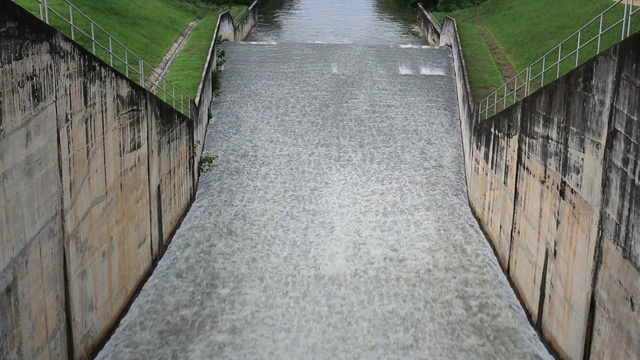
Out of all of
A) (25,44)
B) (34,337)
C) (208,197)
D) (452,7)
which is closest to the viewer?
(25,44)

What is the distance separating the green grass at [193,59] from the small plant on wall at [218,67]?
1.21 ft

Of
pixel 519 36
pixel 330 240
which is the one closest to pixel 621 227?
pixel 330 240

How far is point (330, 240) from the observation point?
1595 cm

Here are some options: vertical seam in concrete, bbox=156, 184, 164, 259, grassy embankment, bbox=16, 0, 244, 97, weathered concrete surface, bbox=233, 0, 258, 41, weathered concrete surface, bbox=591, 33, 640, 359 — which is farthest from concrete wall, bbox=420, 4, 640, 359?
weathered concrete surface, bbox=233, 0, 258, 41

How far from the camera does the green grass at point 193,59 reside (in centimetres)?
2233

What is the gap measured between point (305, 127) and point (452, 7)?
22372 millimetres

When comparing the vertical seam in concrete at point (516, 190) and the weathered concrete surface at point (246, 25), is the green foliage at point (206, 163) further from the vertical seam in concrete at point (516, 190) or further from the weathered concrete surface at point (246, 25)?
the weathered concrete surface at point (246, 25)

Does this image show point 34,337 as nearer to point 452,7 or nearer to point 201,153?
point 201,153

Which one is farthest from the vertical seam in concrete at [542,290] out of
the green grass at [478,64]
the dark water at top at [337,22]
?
the dark water at top at [337,22]

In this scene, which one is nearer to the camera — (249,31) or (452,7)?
(249,31)

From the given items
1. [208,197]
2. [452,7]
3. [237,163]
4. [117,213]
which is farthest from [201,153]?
[452,7]

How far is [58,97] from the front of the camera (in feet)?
32.2

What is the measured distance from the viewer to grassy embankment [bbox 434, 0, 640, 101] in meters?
23.2

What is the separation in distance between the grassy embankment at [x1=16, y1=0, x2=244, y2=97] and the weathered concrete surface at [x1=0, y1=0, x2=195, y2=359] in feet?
25.0
